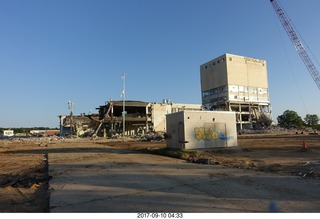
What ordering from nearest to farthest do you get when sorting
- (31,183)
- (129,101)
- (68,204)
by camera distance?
(68,204), (31,183), (129,101)

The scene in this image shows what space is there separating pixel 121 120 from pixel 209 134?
2065 inches

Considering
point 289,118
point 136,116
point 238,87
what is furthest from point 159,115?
point 289,118

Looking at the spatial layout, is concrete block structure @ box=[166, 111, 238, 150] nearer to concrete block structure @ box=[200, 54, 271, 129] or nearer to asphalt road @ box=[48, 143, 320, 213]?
asphalt road @ box=[48, 143, 320, 213]

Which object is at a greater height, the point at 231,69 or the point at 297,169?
the point at 231,69

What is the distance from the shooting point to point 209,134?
25.3 m

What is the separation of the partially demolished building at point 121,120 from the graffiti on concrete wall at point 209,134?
1988 inches

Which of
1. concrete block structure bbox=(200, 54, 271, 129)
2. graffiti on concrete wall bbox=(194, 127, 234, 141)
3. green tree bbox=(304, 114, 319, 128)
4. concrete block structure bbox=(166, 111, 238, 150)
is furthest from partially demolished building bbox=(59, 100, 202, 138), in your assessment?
green tree bbox=(304, 114, 319, 128)

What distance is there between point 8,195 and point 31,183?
181 centimetres

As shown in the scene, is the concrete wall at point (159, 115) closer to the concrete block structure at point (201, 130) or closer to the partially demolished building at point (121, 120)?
the partially demolished building at point (121, 120)

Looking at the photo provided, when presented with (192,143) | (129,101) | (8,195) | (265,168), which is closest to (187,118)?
(192,143)

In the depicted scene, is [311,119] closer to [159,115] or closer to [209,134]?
[159,115]

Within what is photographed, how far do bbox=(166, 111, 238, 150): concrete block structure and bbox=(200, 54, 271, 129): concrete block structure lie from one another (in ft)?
270

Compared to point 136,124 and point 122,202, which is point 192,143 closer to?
point 122,202

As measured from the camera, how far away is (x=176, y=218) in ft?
20.6
